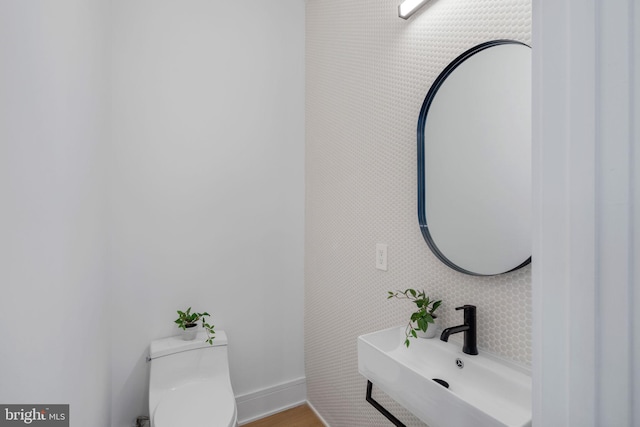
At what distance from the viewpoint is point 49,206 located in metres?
0.74

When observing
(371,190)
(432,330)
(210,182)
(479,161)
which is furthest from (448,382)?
(210,182)

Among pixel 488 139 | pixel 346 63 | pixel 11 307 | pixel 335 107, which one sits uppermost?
pixel 346 63

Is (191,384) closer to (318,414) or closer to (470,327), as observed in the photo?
(318,414)

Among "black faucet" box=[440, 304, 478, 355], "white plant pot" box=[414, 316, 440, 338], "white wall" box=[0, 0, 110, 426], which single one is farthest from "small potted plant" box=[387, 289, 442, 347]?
"white wall" box=[0, 0, 110, 426]

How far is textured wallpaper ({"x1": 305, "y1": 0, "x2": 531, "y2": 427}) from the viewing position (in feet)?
3.32

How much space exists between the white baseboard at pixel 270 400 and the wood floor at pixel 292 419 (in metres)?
0.03

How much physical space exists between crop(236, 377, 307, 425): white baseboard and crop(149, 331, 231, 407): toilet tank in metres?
0.36

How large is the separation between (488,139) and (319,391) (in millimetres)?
1745

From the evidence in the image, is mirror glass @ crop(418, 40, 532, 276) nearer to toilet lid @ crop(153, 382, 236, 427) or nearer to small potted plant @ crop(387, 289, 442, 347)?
small potted plant @ crop(387, 289, 442, 347)

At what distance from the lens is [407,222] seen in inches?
52.4

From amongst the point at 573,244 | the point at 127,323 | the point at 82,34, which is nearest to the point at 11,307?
the point at 573,244

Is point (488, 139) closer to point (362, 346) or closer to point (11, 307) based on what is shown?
point (362, 346)

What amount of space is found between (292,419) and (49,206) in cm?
185

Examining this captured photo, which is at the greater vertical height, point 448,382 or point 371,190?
point 371,190
